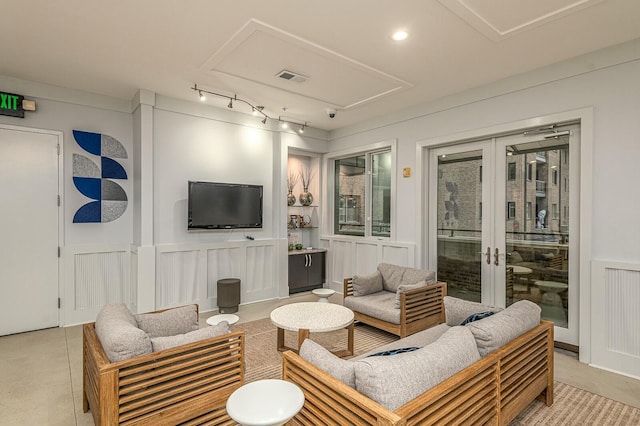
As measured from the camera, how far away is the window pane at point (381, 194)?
5297 mm

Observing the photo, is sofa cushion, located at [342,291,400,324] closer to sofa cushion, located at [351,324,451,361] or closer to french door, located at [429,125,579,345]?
sofa cushion, located at [351,324,451,361]

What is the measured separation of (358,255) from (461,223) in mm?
1810

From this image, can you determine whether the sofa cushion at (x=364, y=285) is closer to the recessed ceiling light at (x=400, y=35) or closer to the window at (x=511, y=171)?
the window at (x=511, y=171)

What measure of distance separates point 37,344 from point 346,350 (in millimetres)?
3288

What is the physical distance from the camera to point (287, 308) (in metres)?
3.36

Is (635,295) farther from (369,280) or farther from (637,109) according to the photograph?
(369,280)

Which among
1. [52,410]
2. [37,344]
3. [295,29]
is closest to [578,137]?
[295,29]

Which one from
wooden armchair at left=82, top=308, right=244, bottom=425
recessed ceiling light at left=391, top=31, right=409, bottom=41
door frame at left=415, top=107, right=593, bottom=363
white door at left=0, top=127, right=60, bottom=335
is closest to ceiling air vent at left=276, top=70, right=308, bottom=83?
recessed ceiling light at left=391, top=31, right=409, bottom=41

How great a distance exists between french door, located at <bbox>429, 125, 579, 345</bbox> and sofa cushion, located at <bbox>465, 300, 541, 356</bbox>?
1.46 meters

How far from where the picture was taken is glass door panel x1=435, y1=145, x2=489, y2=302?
4199 millimetres

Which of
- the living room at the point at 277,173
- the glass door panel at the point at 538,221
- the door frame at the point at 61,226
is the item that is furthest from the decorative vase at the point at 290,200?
the glass door panel at the point at 538,221

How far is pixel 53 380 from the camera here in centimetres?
285

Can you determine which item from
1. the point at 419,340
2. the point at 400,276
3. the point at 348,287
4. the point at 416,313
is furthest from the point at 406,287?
the point at 419,340

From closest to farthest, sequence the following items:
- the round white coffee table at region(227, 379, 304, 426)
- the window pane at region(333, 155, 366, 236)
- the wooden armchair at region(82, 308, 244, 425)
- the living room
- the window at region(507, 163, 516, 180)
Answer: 1. the round white coffee table at region(227, 379, 304, 426)
2. the wooden armchair at region(82, 308, 244, 425)
3. the living room
4. the window at region(507, 163, 516, 180)
5. the window pane at region(333, 155, 366, 236)
